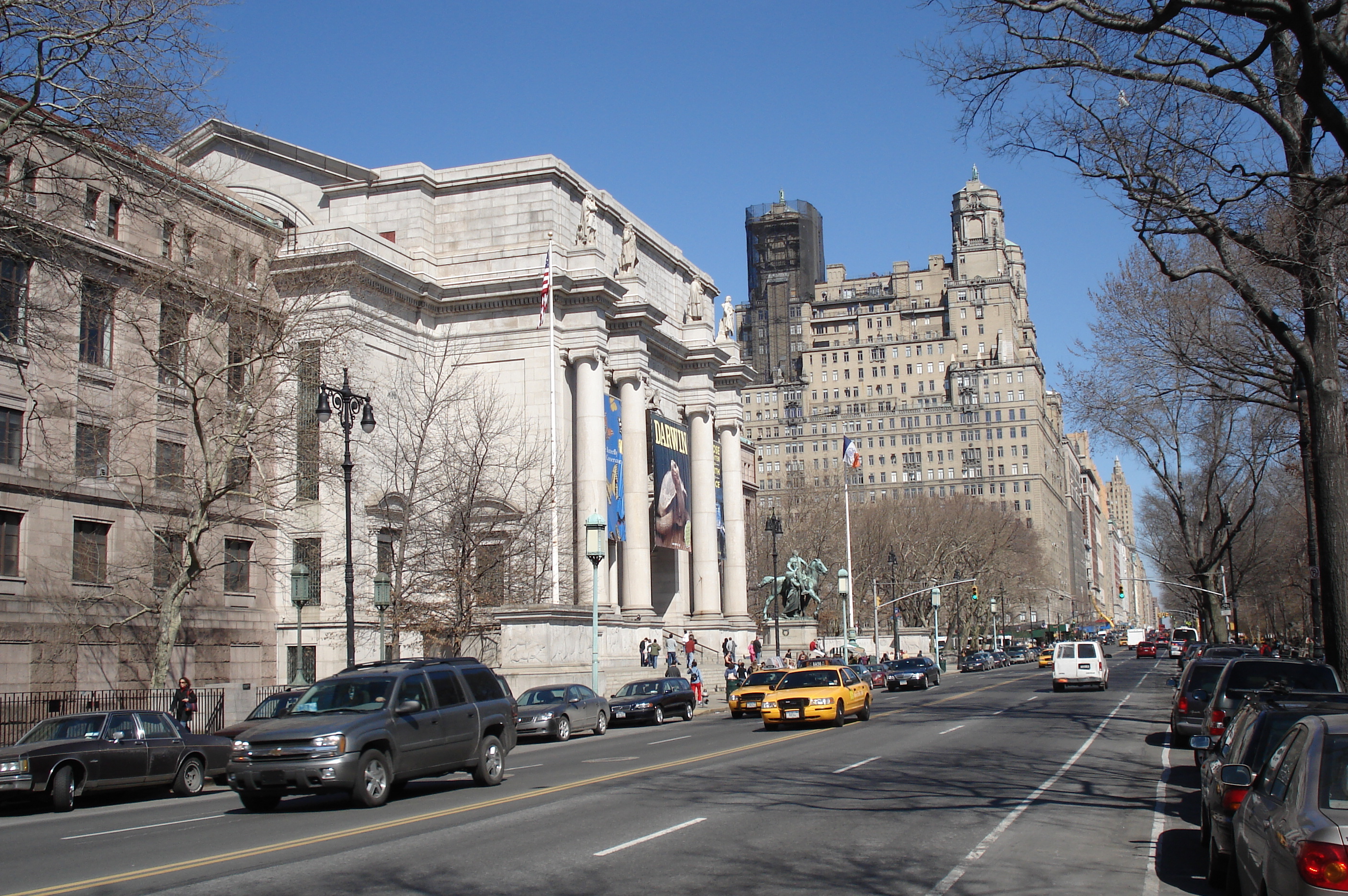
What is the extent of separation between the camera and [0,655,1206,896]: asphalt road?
9.95 m

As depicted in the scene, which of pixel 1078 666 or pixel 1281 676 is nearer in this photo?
pixel 1281 676

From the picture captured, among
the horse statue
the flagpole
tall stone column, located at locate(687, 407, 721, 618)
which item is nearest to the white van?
the flagpole

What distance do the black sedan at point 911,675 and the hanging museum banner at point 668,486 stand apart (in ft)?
40.9

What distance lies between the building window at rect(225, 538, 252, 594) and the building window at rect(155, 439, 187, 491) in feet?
11.2

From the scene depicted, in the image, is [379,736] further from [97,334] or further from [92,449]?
[97,334]

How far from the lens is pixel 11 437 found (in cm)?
3297

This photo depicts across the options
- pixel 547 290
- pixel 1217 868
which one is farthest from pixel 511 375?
pixel 1217 868

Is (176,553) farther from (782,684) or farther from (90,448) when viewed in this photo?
(782,684)

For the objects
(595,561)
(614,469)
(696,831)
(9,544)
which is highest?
(614,469)

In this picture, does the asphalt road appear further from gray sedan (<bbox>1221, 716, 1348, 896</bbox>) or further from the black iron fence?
the black iron fence

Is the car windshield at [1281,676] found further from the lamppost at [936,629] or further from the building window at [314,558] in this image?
the lamppost at [936,629]

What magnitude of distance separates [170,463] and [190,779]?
20636 mm

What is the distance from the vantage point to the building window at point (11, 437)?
107 ft

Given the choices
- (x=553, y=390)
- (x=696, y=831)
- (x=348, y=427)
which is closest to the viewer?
(x=696, y=831)
